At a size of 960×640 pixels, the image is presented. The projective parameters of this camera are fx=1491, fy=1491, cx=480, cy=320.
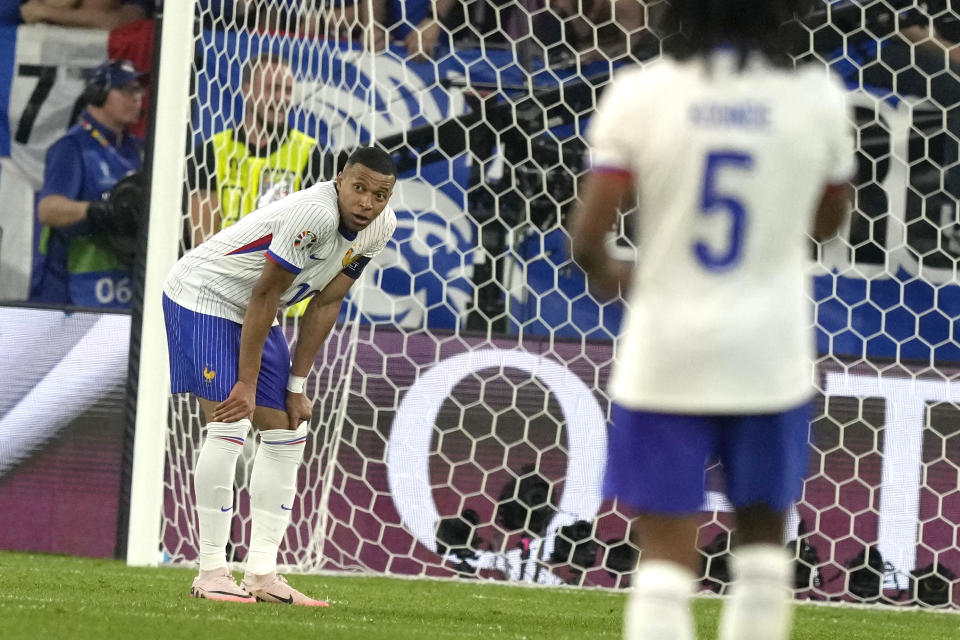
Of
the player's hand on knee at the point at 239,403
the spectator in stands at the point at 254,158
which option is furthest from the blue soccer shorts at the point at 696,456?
the spectator in stands at the point at 254,158

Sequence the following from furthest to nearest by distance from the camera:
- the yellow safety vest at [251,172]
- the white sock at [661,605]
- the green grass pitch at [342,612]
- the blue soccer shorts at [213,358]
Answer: the yellow safety vest at [251,172], the blue soccer shorts at [213,358], the green grass pitch at [342,612], the white sock at [661,605]

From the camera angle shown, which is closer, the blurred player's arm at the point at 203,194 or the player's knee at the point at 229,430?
the player's knee at the point at 229,430

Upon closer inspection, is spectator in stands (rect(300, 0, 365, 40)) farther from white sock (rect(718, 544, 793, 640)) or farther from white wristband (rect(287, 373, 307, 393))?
white sock (rect(718, 544, 793, 640))

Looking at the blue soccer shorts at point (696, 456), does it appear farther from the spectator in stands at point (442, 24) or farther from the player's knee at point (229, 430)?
the spectator in stands at point (442, 24)

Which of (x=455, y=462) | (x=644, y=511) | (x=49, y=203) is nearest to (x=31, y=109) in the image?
(x=49, y=203)

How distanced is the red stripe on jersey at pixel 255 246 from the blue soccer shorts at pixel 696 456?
2454 millimetres

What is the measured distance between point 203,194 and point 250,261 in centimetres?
148

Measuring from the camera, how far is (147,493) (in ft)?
18.5

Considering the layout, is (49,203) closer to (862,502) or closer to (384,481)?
(384,481)

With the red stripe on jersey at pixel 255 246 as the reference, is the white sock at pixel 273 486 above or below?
below

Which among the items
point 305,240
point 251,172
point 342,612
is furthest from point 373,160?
point 251,172

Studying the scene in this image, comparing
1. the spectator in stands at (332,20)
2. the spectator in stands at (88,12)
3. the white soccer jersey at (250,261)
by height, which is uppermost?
the spectator in stands at (88,12)

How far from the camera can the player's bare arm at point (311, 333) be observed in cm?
444

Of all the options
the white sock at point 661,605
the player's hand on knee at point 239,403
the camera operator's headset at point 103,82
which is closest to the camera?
the white sock at point 661,605
